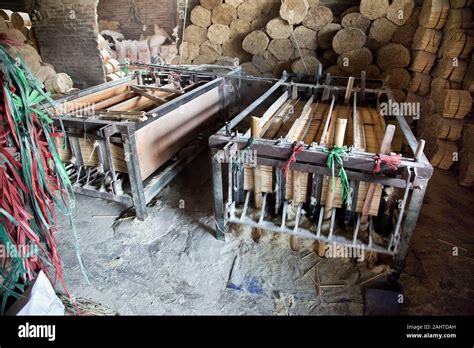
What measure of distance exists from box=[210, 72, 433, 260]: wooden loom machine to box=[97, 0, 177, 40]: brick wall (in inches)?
415

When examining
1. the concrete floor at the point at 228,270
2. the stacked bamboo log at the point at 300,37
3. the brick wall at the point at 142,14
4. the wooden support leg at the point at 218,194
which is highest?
the brick wall at the point at 142,14

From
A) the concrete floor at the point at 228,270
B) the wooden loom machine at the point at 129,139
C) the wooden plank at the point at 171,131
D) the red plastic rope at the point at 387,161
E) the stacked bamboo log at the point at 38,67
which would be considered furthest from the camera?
the stacked bamboo log at the point at 38,67

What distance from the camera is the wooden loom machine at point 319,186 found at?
7.89 feet

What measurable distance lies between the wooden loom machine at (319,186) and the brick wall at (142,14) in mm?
10553

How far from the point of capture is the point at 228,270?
295 cm

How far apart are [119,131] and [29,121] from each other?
136 cm

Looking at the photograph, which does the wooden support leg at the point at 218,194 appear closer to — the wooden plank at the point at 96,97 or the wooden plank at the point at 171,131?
the wooden plank at the point at 171,131

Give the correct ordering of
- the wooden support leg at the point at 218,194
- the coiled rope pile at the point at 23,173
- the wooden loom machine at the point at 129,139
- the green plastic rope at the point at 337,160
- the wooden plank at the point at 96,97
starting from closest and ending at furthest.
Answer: the coiled rope pile at the point at 23,173
the green plastic rope at the point at 337,160
the wooden support leg at the point at 218,194
the wooden loom machine at the point at 129,139
the wooden plank at the point at 96,97

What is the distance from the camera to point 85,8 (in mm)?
7691

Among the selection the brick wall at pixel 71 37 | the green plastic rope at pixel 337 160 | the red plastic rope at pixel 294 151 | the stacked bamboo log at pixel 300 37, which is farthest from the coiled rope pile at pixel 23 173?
the brick wall at pixel 71 37

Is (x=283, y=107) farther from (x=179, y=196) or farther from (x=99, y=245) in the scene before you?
(x=99, y=245)

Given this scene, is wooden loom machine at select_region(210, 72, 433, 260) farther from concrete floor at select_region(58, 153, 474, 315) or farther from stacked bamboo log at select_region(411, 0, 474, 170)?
stacked bamboo log at select_region(411, 0, 474, 170)

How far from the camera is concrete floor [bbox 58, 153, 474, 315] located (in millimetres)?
2598

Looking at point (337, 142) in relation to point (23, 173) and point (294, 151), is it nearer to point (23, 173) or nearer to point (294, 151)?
point (294, 151)
